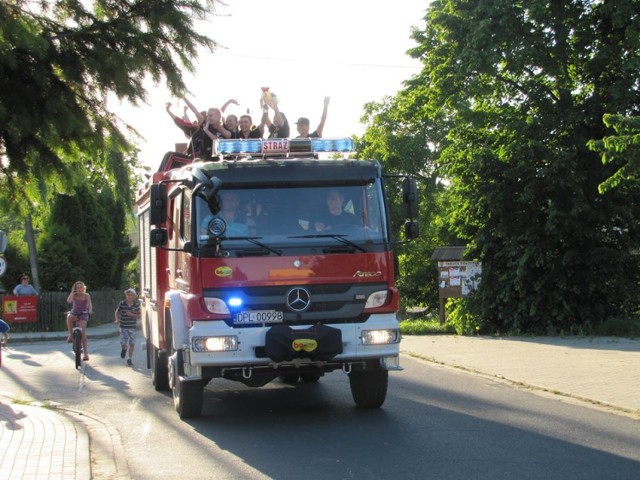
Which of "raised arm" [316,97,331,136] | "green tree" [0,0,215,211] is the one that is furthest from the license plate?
"raised arm" [316,97,331,136]

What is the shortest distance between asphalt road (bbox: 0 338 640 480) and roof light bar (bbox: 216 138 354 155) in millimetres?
3045

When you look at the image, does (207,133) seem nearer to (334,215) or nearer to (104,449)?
(334,215)

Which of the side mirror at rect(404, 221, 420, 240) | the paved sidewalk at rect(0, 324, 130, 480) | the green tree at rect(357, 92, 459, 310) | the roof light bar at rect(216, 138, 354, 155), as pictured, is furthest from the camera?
the green tree at rect(357, 92, 459, 310)

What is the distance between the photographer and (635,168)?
49.6 ft

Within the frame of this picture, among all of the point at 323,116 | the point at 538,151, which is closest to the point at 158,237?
the point at 323,116

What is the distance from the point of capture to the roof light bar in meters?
9.98

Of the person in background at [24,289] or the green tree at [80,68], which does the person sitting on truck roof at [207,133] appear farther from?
the person in background at [24,289]

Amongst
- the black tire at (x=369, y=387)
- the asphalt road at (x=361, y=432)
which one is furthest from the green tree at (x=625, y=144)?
the black tire at (x=369, y=387)

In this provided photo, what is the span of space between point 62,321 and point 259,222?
24.6 metres

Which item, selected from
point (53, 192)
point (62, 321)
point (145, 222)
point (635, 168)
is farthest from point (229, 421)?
point (62, 321)

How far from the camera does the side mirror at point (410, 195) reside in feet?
32.4

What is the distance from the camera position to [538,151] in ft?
73.9

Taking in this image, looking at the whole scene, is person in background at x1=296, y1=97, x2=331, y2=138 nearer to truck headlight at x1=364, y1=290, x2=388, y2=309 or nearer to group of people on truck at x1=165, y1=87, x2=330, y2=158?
group of people on truck at x1=165, y1=87, x2=330, y2=158

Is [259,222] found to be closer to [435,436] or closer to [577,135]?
[435,436]
